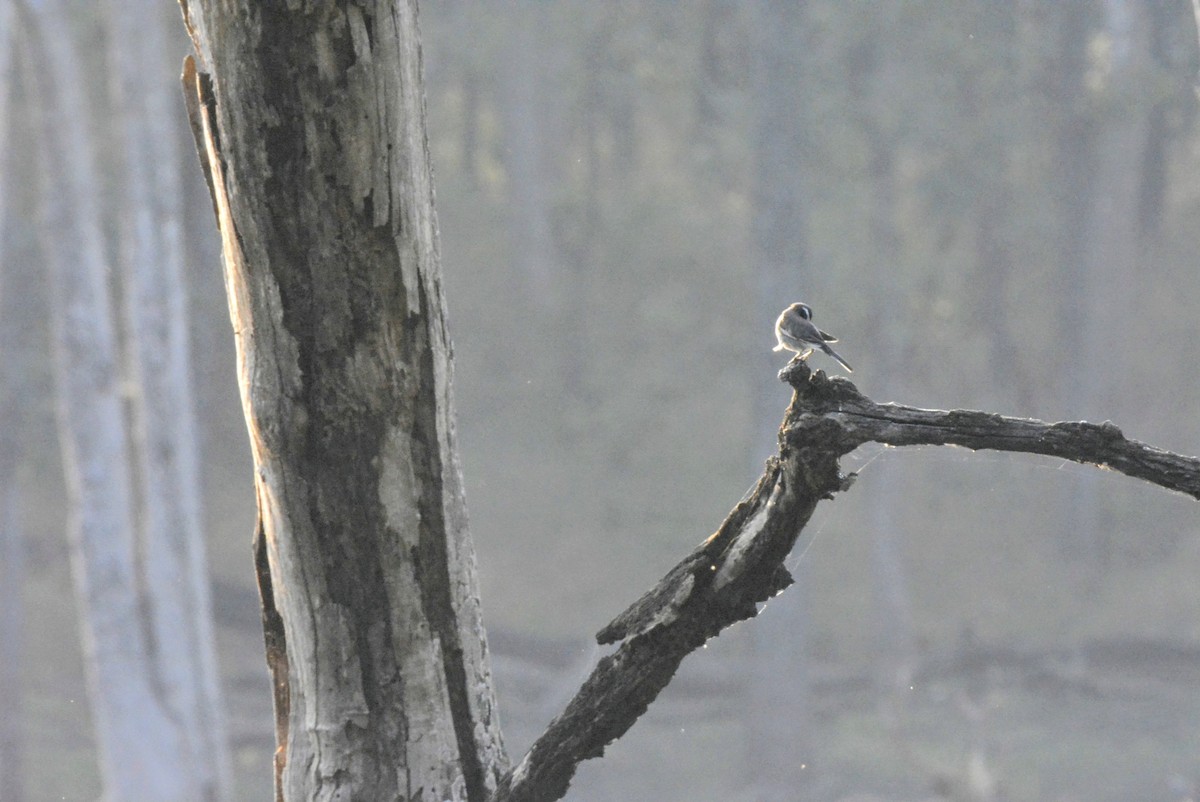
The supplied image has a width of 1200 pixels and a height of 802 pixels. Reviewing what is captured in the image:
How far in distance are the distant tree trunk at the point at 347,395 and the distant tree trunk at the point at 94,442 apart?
13.9m

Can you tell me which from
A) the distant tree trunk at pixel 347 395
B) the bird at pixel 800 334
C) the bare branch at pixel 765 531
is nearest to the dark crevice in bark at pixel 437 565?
the distant tree trunk at pixel 347 395

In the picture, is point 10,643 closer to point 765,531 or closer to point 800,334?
point 800,334

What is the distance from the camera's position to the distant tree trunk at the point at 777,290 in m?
19.5

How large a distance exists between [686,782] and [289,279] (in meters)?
17.3

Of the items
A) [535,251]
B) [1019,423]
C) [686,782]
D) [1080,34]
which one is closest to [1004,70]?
[1080,34]

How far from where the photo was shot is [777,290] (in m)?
19.6

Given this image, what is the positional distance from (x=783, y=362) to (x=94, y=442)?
904 cm

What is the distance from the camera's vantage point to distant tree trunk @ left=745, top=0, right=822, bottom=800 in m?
19.5

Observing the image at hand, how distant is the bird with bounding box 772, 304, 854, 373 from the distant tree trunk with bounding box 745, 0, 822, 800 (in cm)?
1613

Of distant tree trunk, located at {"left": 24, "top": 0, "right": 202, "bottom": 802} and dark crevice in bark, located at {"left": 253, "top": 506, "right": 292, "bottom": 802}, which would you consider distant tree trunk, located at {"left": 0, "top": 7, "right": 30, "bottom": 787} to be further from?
dark crevice in bark, located at {"left": 253, "top": 506, "right": 292, "bottom": 802}

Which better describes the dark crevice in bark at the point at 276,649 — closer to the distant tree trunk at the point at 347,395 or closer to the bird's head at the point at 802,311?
the distant tree trunk at the point at 347,395

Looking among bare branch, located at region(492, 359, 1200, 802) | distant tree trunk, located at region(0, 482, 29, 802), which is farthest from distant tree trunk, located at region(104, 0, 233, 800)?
bare branch, located at region(492, 359, 1200, 802)

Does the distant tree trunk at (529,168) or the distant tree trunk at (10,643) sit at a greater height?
the distant tree trunk at (529,168)

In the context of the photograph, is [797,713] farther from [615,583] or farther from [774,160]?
[774,160]
